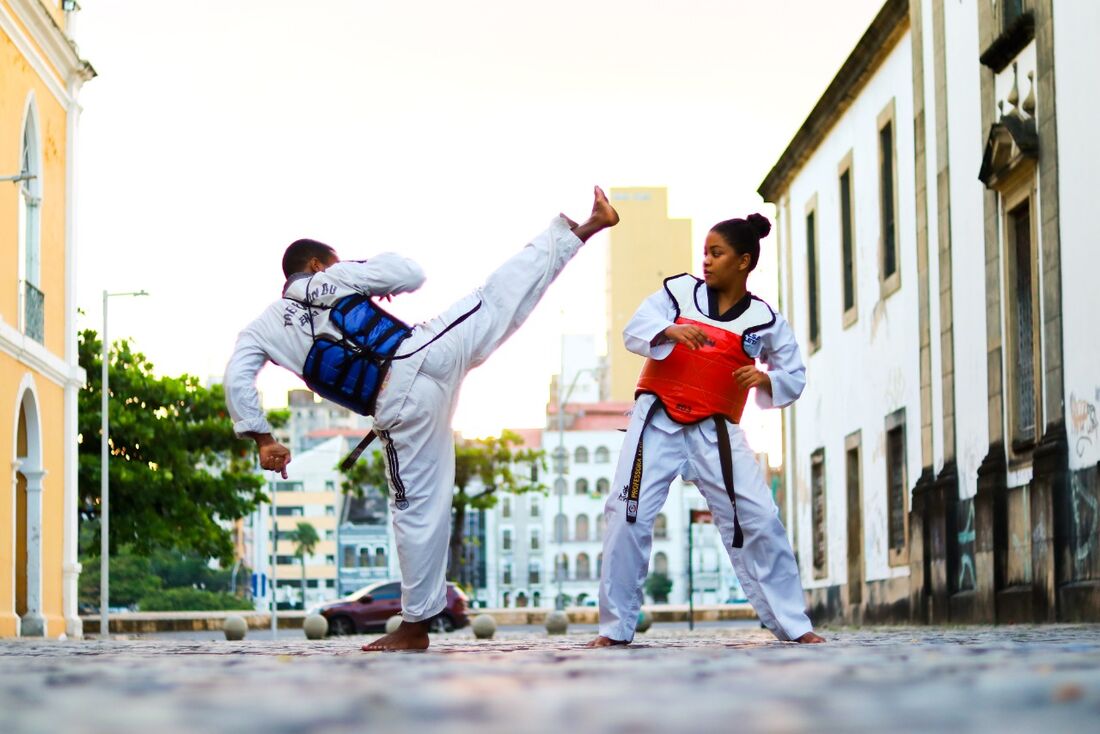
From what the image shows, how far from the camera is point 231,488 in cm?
4847

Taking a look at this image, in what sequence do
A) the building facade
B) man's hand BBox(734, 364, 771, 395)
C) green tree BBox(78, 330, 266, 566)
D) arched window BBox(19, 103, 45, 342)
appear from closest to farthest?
man's hand BBox(734, 364, 771, 395), the building facade, arched window BBox(19, 103, 45, 342), green tree BBox(78, 330, 266, 566)

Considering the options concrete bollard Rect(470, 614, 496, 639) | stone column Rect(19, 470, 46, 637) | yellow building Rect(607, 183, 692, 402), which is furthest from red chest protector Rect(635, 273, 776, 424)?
yellow building Rect(607, 183, 692, 402)

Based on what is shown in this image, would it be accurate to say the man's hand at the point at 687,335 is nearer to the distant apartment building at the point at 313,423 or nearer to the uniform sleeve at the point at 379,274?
the uniform sleeve at the point at 379,274

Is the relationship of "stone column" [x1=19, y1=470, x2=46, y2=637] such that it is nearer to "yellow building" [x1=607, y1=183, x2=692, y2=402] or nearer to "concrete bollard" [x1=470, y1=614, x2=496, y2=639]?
"concrete bollard" [x1=470, y1=614, x2=496, y2=639]

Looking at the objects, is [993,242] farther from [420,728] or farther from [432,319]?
[420,728]

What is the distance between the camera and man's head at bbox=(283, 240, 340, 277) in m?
8.03

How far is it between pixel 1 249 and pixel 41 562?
501 centimetres

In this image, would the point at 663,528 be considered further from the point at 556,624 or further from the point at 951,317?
the point at 951,317

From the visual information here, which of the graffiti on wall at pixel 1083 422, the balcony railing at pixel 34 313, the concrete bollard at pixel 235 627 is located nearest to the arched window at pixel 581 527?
the concrete bollard at pixel 235 627

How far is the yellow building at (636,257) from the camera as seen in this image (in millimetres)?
155750

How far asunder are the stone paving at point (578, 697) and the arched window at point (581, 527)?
142 meters

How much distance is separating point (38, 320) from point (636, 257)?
428ft

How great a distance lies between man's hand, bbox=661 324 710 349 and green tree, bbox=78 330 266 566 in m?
41.0

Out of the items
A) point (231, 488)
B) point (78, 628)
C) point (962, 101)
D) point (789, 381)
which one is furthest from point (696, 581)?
point (789, 381)
